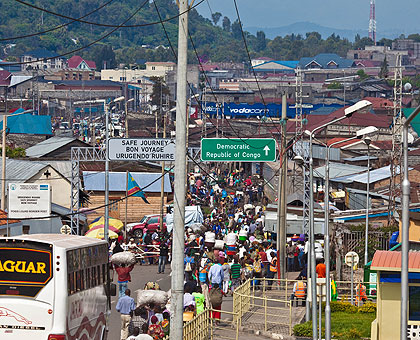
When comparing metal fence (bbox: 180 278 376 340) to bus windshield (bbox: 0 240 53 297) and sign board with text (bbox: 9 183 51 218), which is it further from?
sign board with text (bbox: 9 183 51 218)

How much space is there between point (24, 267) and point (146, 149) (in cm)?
1167

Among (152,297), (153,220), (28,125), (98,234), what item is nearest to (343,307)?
(152,297)

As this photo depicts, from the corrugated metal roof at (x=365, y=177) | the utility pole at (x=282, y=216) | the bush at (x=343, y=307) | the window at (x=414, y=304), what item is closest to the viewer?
the window at (x=414, y=304)

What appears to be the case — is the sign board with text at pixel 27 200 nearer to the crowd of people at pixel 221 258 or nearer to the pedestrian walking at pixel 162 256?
the crowd of people at pixel 221 258

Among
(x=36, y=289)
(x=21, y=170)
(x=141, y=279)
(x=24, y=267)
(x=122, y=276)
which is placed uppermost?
(x=24, y=267)

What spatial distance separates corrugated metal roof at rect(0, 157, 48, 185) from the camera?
38.3 metres

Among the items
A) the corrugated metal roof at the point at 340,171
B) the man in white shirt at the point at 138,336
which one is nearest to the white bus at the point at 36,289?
the man in white shirt at the point at 138,336

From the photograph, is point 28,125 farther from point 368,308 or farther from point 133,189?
point 368,308

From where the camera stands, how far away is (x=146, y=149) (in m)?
25.0

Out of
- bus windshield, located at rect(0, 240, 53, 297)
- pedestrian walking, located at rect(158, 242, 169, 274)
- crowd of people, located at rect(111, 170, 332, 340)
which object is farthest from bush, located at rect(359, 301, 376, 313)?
bus windshield, located at rect(0, 240, 53, 297)

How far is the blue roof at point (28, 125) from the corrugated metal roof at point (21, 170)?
33347 mm

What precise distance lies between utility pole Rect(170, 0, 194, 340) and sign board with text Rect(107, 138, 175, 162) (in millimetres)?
10814

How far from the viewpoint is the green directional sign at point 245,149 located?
86.5 feet

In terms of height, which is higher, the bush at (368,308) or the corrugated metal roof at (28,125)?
the corrugated metal roof at (28,125)
